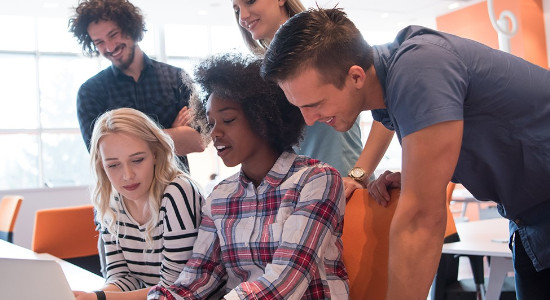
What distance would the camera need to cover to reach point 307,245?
4.28ft

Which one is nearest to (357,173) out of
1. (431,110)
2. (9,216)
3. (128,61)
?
(431,110)

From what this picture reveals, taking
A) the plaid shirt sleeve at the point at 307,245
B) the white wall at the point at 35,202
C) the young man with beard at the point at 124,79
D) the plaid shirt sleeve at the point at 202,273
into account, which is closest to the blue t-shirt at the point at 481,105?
the plaid shirt sleeve at the point at 307,245

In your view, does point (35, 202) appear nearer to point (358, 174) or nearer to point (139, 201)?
point (139, 201)

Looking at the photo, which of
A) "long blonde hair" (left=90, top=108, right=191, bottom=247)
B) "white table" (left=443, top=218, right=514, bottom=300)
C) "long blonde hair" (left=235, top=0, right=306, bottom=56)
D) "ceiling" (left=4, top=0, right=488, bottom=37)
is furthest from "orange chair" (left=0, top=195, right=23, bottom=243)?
"ceiling" (left=4, top=0, right=488, bottom=37)

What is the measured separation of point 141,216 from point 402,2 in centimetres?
799

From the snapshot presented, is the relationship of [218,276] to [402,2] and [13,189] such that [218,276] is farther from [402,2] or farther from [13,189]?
[402,2]

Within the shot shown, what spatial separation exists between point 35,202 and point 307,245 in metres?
7.83

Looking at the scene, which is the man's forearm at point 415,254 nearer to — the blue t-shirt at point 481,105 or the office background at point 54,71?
the blue t-shirt at point 481,105

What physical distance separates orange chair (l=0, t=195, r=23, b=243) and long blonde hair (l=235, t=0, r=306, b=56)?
2453 mm

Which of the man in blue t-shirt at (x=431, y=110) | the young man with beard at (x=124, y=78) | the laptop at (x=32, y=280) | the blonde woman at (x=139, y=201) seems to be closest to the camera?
the laptop at (x=32, y=280)

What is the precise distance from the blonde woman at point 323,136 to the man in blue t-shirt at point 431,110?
0.45 m

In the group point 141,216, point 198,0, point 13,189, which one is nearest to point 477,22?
point 198,0

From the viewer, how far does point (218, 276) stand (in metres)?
1.49

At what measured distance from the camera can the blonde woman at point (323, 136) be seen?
1.72 meters
